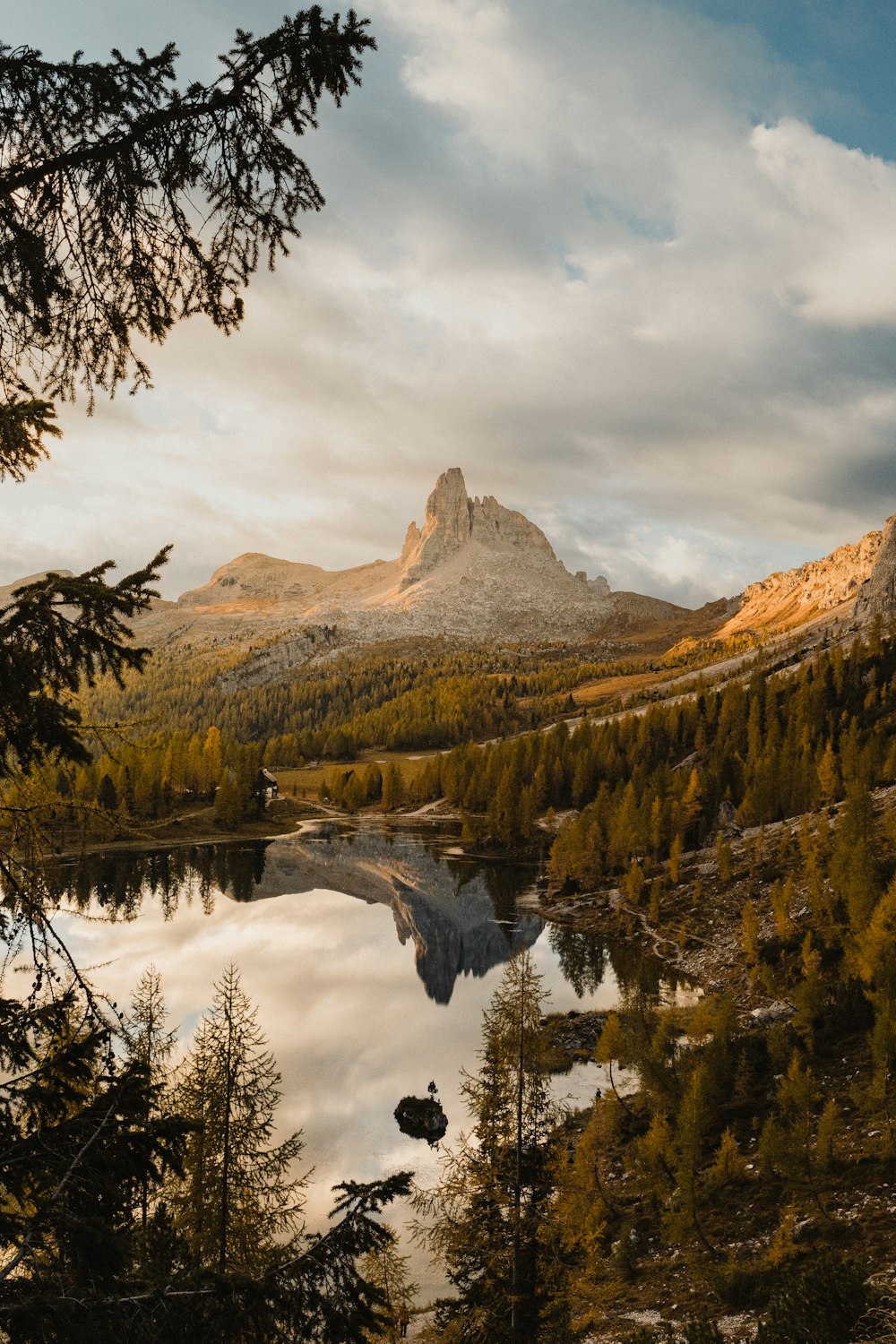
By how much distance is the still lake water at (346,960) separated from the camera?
32594 mm

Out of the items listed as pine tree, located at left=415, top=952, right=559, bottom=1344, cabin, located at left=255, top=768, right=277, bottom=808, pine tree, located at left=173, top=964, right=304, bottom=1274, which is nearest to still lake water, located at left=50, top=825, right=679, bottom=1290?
pine tree, located at left=415, top=952, right=559, bottom=1344

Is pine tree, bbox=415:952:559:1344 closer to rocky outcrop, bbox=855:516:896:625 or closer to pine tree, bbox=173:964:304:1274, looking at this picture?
pine tree, bbox=173:964:304:1274

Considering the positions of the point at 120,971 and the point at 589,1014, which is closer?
the point at 589,1014

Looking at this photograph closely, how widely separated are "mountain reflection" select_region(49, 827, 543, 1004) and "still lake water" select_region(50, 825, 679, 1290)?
0.24 metres

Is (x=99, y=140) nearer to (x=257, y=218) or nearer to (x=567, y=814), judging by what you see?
(x=257, y=218)

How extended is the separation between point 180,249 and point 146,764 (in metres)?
98.8

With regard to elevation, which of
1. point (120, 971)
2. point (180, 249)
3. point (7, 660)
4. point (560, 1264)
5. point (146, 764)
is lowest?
point (560, 1264)

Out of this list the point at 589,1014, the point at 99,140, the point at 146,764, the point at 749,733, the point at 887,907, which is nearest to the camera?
the point at 99,140

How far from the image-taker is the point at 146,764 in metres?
96.4

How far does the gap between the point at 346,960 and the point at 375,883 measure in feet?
74.6

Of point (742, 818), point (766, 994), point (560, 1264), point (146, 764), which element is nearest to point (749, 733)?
point (742, 818)

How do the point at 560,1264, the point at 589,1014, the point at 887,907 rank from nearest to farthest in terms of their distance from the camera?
the point at 560,1264
the point at 887,907
the point at 589,1014

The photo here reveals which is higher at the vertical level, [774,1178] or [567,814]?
[567,814]

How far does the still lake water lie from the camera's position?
32594mm
